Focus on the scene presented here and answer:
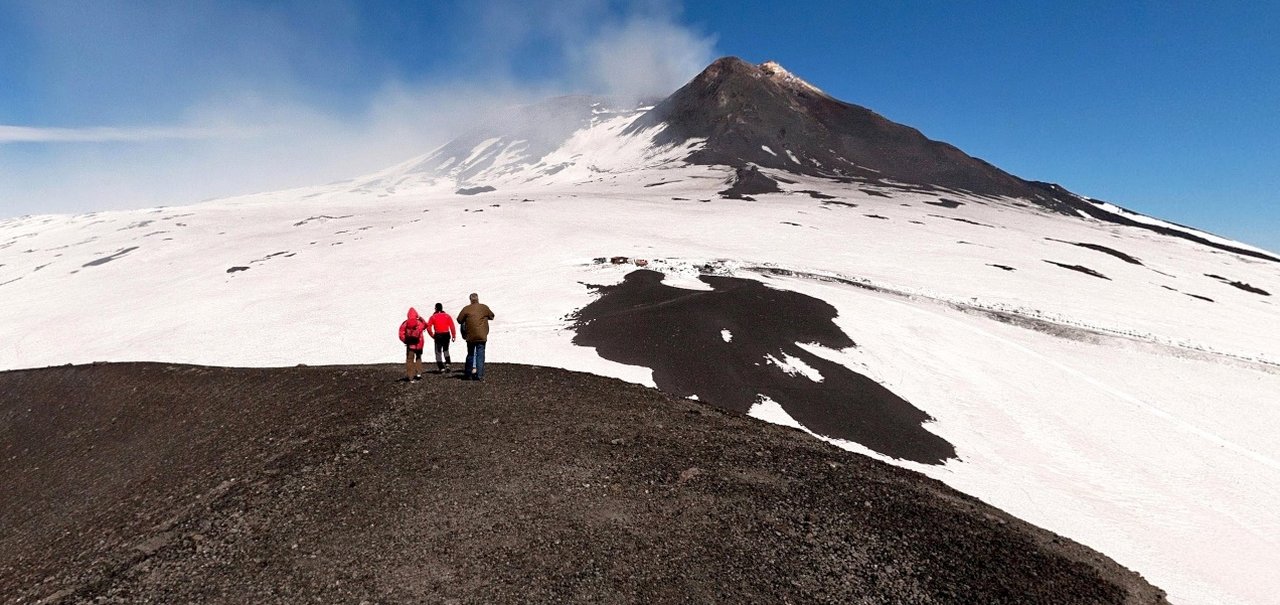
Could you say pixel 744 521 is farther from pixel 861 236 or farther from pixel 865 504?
pixel 861 236

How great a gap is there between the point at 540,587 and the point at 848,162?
15829cm

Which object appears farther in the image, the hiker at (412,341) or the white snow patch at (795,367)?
the white snow patch at (795,367)

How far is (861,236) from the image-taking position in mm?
62719

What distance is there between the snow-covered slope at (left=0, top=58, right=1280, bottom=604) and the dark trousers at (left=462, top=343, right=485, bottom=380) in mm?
5768

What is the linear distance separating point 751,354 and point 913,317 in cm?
1280

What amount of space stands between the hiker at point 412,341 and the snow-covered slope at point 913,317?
6522mm

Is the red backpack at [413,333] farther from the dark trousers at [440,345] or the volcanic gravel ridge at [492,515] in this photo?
the volcanic gravel ridge at [492,515]

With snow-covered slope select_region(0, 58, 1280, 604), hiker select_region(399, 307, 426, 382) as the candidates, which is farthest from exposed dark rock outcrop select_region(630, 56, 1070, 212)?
hiker select_region(399, 307, 426, 382)

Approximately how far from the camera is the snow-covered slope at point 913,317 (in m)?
17.6

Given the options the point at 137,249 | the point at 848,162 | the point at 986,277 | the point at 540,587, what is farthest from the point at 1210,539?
the point at 848,162

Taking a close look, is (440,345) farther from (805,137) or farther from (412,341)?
(805,137)

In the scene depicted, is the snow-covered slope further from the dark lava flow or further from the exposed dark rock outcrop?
the exposed dark rock outcrop

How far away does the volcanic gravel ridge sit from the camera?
8.27 metres

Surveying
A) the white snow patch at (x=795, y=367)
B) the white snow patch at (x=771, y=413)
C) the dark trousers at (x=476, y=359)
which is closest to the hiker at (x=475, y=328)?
the dark trousers at (x=476, y=359)
